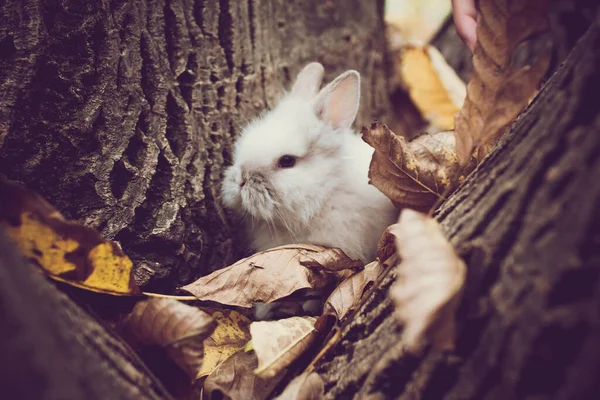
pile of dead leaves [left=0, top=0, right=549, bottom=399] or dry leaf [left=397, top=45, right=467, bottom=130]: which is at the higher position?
dry leaf [left=397, top=45, right=467, bottom=130]

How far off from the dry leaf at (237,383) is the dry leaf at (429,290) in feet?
1.68

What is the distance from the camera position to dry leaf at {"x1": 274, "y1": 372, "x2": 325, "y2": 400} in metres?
1.12

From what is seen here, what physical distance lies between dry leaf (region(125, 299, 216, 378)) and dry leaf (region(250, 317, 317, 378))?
0.15m

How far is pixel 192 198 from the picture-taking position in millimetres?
1874

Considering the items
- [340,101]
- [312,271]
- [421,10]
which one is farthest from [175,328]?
[421,10]

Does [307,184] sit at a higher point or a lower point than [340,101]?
lower

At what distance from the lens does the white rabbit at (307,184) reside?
6.63ft

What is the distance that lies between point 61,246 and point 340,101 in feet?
4.94

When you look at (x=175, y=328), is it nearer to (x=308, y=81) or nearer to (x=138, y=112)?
(x=138, y=112)

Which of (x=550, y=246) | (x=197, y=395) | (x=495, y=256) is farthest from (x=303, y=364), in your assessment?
(x=550, y=246)

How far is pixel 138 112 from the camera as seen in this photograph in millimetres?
1715

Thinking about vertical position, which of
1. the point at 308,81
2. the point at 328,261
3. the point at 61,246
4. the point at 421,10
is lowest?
the point at 328,261

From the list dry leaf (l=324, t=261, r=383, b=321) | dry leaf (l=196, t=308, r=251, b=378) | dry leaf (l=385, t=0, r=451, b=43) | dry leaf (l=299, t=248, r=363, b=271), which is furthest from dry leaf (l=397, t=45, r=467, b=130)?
dry leaf (l=385, t=0, r=451, b=43)

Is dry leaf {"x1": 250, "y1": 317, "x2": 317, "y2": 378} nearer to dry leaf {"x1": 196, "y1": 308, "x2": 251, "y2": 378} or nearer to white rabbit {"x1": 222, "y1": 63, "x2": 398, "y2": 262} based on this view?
dry leaf {"x1": 196, "y1": 308, "x2": 251, "y2": 378}
